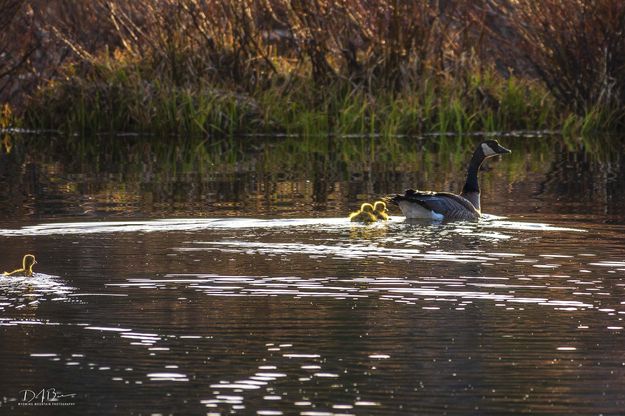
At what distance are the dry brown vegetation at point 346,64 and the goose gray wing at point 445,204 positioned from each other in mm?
12447

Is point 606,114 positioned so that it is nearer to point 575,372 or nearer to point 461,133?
point 461,133

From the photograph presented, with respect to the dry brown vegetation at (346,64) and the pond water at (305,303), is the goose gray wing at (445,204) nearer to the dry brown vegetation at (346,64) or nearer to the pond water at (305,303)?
the pond water at (305,303)

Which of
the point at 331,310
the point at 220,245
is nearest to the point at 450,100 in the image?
the point at 220,245

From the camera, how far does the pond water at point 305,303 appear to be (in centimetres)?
717

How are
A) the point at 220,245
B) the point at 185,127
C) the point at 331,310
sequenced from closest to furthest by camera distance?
the point at 331,310 → the point at 220,245 → the point at 185,127

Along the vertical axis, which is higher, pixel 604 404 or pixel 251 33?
pixel 251 33

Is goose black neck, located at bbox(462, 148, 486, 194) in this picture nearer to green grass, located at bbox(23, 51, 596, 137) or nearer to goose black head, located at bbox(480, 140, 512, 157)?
goose black head, located at bbox(480, 140, 512, 157)

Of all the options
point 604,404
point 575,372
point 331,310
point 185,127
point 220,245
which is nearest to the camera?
point 604,404

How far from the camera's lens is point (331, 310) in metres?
9.25

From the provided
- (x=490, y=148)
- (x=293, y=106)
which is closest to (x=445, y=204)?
(x=490, y=148)

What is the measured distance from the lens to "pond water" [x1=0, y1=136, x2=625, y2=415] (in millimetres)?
7172

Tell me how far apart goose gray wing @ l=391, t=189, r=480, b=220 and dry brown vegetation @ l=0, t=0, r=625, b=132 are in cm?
1245

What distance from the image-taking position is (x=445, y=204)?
14367 millimetres

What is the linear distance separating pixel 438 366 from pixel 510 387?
51 cm
